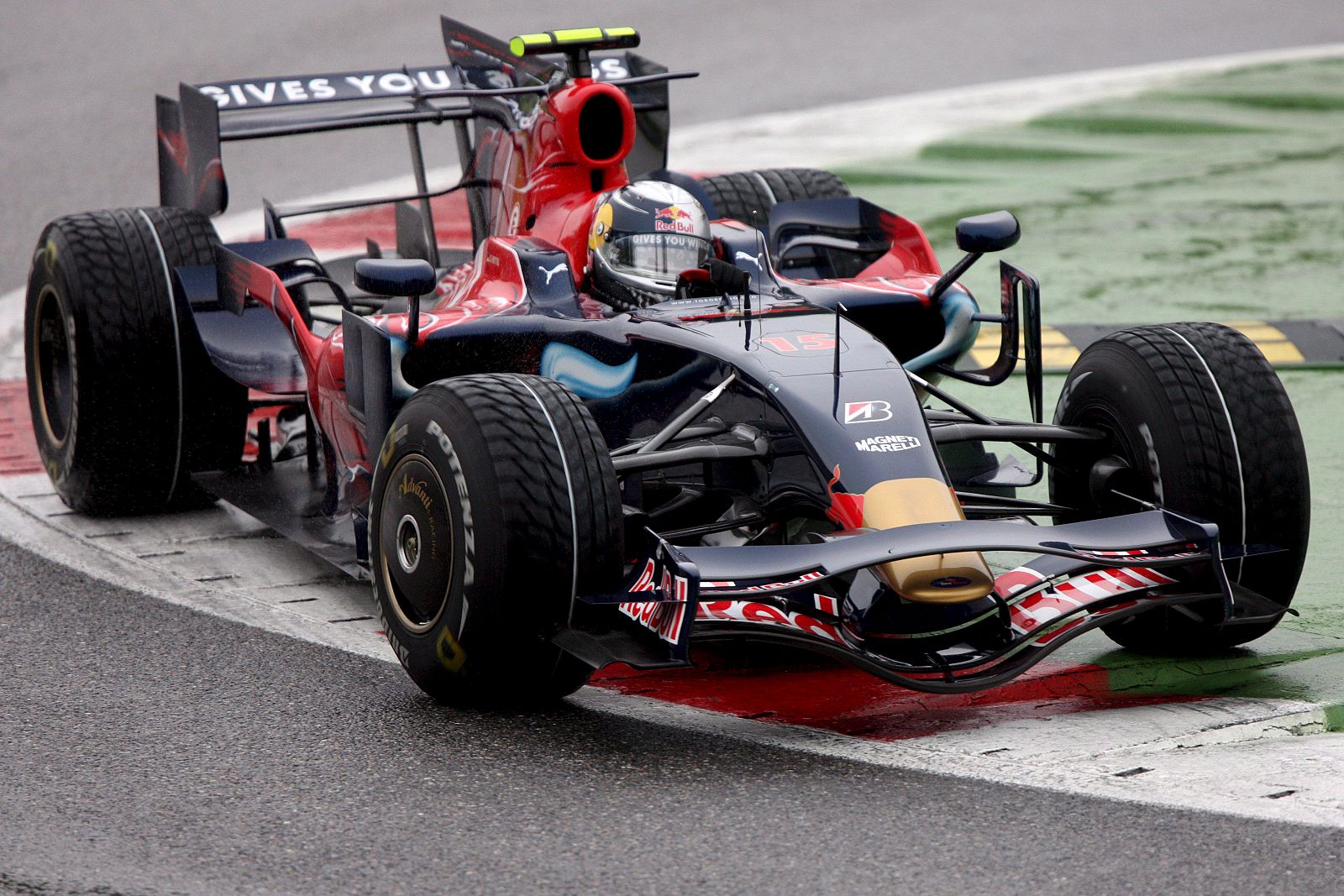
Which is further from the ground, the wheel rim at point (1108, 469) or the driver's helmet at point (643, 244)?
the driver's helmet at point (643, 244)

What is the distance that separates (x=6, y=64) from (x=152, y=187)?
4.11m

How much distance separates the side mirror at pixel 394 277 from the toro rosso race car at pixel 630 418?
0.04 feet

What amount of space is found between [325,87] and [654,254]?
220cm

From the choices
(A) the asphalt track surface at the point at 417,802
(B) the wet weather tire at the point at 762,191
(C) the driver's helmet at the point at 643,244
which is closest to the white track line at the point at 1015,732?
(A) the asphalt track surface at the point at 417,802

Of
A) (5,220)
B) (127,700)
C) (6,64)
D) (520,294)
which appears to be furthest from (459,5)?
(127,700)

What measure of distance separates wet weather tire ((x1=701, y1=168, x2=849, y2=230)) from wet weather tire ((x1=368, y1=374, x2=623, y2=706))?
3100 millimetres

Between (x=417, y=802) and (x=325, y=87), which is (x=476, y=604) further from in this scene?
(x=325, y=87)

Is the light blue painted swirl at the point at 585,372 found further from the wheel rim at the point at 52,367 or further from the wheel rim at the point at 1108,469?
the wheel rim at the point at 52,367

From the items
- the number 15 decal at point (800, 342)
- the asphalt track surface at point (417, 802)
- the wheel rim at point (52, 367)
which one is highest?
the number 15 decal at point (800, 342)

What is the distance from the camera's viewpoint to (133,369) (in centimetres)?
674

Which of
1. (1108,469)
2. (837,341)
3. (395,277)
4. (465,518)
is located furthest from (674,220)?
(465,518)

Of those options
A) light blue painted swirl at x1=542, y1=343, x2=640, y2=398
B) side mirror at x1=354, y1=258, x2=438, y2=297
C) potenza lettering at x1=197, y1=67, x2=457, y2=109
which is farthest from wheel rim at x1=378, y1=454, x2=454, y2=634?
potenza lettering at x1=197, y1=67, x2=457, y2=109

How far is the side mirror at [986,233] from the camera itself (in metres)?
5.79

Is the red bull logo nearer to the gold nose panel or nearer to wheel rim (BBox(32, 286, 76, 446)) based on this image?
the gold nose panel
